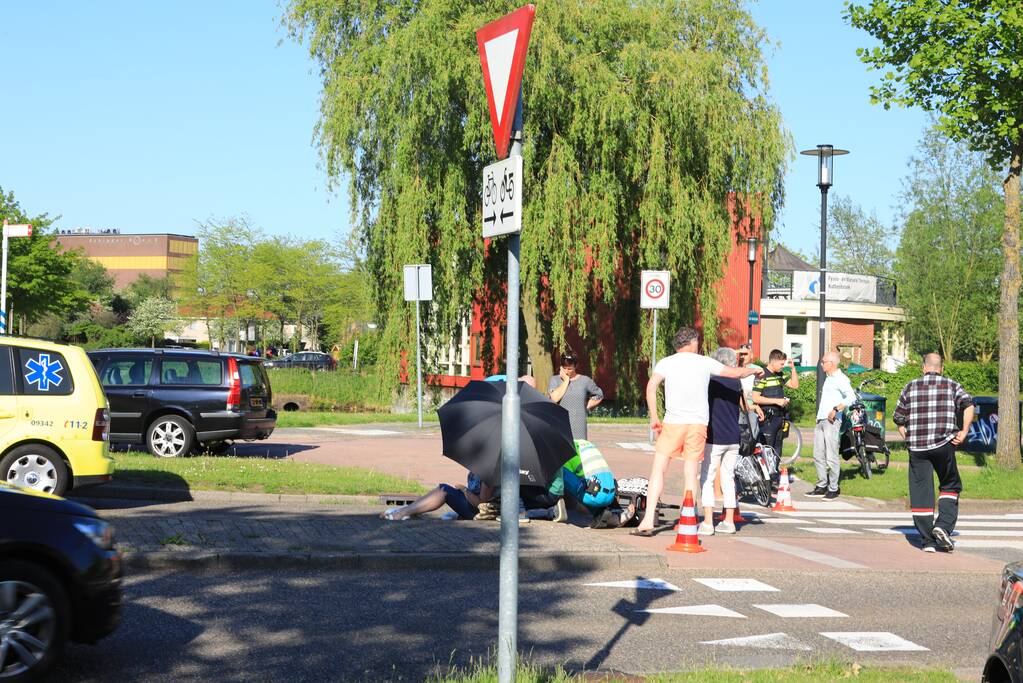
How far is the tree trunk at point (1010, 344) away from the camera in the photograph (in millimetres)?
18656

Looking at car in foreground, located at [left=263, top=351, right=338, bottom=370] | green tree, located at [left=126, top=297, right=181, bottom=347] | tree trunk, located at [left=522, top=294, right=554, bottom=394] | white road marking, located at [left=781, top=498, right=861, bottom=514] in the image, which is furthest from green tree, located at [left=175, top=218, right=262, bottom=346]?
white road marking, located at [left=781, top=498, right=861, bottom=514]

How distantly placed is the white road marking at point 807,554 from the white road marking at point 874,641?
261 centimetres

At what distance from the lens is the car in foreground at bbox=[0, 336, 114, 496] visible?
11.4 meters

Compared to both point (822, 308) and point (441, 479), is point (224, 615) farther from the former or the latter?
point (822, 308)

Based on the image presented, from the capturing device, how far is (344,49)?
2912 cm

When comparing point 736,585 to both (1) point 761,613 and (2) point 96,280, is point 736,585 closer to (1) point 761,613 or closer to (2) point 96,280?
(1) point 761,613

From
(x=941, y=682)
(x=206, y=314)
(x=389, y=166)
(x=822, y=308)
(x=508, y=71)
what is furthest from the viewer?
(x=206, y=314)

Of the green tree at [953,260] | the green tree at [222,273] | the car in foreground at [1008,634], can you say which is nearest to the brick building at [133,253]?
the green tree at [222,273]

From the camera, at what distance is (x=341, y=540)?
31.5 feet

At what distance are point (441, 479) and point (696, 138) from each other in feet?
51.6

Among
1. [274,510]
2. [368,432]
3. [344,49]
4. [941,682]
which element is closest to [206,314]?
[344,49]

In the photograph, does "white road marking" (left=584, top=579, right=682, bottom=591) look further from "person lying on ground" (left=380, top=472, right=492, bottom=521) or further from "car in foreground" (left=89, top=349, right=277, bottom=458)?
"car in foreground" (left=89, top=349, right=277, bottom=458)

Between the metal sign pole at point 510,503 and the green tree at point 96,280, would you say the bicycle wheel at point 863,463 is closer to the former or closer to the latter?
the metal sign pole at point 510,503

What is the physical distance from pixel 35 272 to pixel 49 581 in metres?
54.3
